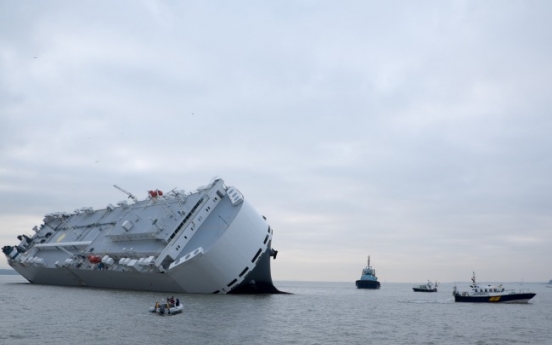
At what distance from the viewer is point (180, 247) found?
52.8m

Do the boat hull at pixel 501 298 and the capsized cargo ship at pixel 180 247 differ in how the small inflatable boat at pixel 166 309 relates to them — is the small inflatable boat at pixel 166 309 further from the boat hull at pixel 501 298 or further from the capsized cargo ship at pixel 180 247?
the boat hull at pixel 501 298

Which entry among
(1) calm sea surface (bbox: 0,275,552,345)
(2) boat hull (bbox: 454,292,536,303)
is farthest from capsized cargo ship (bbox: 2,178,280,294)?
(2) boat hull (bbox: 454,292,536,303)

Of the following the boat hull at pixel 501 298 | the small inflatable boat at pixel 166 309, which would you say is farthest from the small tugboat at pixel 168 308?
the boat hull at pixel 501 298

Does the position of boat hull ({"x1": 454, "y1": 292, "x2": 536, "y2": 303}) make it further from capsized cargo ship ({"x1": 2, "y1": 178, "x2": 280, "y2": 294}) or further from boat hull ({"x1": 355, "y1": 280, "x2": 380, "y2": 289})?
boat hull ({"x1": 355, "y1": 280, "x2": 380, "y2": 289})

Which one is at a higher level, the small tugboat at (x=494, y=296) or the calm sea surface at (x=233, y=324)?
the small tugboat at (x=494, y=296)

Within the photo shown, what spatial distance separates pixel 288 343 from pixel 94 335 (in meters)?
11.3

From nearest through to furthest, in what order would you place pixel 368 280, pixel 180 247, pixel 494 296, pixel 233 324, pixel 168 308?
pixel 233 324 < pixel 168 308 < pixel 180 247 < pixel 494 296 < pixel 368 280

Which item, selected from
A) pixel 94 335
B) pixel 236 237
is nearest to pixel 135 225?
pixel 236 237

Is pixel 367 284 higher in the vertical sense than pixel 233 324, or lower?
higher

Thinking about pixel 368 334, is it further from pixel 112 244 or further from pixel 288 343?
pixel 112 244

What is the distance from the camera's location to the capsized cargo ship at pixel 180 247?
166 feet

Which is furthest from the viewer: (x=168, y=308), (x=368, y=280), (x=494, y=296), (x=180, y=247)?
(x=368, y=280)

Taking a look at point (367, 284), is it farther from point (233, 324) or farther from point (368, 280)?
point (233, 324)

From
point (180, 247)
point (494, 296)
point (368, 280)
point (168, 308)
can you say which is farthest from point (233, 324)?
point (368, 280)
